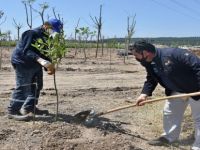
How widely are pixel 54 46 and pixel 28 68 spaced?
812 millimetres

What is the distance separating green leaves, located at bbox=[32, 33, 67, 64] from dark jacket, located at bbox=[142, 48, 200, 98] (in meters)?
1.56

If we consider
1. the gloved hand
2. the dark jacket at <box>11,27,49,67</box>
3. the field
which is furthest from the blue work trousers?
the gloved hand

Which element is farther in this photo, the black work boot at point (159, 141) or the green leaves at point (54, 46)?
the green leaves at point (54, 46)

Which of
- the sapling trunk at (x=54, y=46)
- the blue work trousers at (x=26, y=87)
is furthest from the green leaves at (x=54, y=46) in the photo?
→ the blue work trousers at (x=26, y=87)

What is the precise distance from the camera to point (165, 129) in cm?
673

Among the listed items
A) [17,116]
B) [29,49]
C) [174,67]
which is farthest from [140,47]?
[17,116]

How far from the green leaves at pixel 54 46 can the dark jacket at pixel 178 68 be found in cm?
156

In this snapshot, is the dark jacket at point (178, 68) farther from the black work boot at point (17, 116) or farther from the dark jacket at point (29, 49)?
the black work boot at point (17, 116)

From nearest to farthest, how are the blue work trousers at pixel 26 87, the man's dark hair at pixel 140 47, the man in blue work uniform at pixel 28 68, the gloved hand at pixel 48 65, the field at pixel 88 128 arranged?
the man's dark hair at pixel 140 47, the field at pixel 88 128, the gloved hand at pixel 48 65, the man in blue work uniform at pixel 28 68, the blue work trousers at pixel 26 87

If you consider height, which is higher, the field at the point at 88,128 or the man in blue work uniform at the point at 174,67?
the man in blue work uniform at the point at 174,67

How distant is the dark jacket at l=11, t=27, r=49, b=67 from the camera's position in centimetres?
711

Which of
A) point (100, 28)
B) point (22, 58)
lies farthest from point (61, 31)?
point (100, 28)

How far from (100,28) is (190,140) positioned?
26298mm

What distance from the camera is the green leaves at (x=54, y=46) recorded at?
6863 mm
